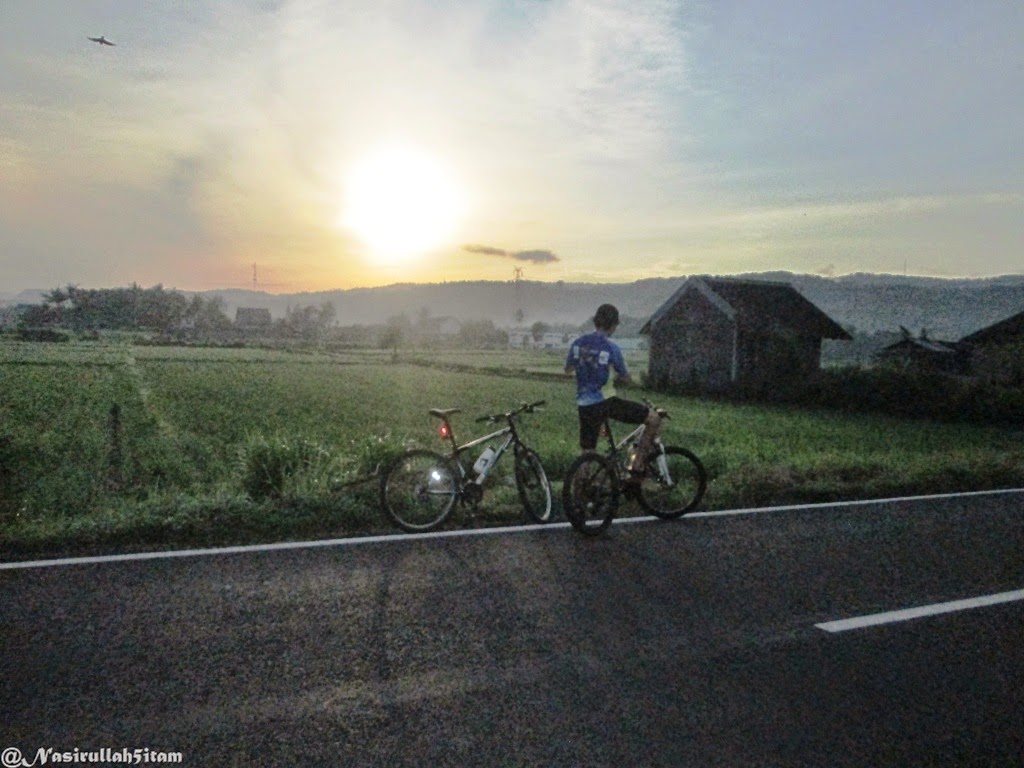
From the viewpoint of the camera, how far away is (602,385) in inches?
324

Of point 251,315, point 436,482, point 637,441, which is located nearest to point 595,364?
point 637,441

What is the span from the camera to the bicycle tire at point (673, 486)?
844 cm

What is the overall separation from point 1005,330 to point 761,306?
46.8 feet

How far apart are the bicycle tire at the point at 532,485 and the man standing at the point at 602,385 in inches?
21.2

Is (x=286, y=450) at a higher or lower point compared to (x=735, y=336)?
lower

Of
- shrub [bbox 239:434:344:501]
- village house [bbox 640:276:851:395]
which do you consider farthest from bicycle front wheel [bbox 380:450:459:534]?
village house [bbox 640:276:851:395]

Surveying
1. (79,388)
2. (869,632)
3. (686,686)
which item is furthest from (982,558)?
(79,388)

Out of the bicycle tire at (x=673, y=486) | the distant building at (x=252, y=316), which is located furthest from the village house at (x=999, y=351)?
the distant building at (x=252, y=316)

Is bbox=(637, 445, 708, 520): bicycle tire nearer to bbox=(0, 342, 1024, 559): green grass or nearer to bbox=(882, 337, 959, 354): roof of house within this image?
bbox=(0, 342, 1024, 559): green grass

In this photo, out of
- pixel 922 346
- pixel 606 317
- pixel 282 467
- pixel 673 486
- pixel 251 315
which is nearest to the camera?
pixel 606 317

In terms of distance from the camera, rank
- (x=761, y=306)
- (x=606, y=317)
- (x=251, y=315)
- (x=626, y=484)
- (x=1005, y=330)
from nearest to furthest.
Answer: (x=606, y=317), (x=626, y=484), (x=761, y=306), (x=1005, y=330), (x=251, y=315)

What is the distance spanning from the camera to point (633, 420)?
27.4ft

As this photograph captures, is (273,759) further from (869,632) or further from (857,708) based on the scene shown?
(869,632)

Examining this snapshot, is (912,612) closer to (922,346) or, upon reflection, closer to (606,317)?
(606,317)
